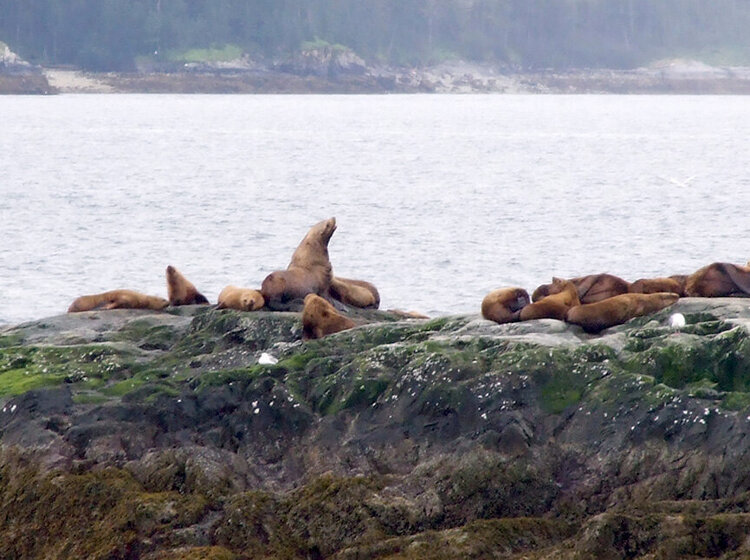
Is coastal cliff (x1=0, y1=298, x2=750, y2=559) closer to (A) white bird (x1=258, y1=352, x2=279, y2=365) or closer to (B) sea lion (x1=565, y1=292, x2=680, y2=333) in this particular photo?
(A) white bird (x1=258, y1=352, x2=279, y2=365)

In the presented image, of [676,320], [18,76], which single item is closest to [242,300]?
[676,320]

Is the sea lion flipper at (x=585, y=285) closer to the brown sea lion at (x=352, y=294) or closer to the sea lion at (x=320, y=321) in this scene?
the sea lion at (x=320, y=321)

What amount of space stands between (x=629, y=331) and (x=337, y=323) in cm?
264

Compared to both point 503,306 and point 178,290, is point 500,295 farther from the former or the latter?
point 178,290

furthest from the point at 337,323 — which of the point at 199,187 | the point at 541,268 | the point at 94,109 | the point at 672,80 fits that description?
the point at 672,80

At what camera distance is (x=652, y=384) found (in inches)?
320

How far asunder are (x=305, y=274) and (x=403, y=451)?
178 inches

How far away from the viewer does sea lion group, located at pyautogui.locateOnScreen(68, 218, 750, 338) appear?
32.8 ft

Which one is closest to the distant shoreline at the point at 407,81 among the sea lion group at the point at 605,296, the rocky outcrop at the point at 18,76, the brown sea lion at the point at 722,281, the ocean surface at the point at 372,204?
the rocky outcrop at the point at 18,76

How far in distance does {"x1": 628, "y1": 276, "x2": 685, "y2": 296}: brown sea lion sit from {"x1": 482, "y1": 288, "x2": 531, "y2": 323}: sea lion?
3.61ft

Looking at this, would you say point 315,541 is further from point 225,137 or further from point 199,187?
point 225,137

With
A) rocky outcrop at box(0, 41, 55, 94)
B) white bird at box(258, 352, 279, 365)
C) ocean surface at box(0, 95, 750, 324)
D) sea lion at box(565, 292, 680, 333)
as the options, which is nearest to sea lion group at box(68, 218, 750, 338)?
sea lion at box(565, 292, 680, 333)

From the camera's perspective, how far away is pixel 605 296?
11.0 metres

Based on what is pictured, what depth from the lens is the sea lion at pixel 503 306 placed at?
34.4 ft
